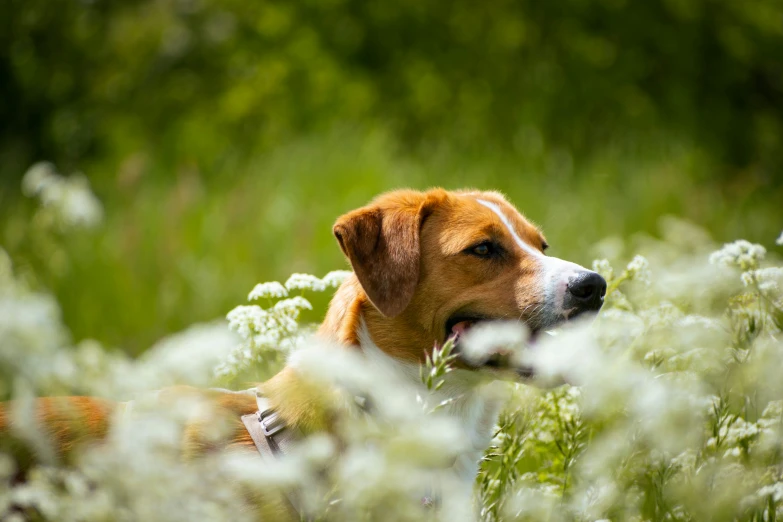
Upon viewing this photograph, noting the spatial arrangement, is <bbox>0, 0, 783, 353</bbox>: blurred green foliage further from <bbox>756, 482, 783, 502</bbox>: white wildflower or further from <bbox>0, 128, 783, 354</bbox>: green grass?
<bbox>756, 482, 783, 502</bbox>: white wildflower

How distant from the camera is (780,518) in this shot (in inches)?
105

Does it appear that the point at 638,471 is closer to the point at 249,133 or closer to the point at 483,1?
the point at 249,133

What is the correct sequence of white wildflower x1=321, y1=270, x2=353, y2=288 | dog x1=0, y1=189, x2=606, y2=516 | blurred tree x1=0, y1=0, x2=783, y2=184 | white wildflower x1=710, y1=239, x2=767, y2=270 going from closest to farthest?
dog x1=0, y1=189, x2=606, y2=516 < white wildflower x1=710, y1=239, x2=767, y2=270 < white wildflower x1=321, y1=270, x2=353, y2=288 < blurred tree x1=0, y1=0, x2=783, y2=184

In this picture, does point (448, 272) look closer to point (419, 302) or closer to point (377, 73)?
point (419, 302)

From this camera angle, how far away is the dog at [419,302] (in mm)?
2955

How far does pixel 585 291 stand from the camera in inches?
128

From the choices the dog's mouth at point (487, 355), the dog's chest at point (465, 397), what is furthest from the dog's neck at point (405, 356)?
the dog's mouth at point (487, 355)

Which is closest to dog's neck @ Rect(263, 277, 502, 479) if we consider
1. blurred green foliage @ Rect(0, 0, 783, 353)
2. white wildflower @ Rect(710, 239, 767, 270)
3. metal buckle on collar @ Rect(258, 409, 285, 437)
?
metal buckle on collar @ Rect(258, 409, 285, 437)

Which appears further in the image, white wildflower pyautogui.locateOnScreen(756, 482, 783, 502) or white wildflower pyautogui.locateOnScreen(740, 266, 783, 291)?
white wildflower pyautogui.locateOnScreen(740, 266, 783, 291)

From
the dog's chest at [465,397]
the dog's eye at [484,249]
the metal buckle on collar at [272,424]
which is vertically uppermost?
the dog's eye at [484,249]

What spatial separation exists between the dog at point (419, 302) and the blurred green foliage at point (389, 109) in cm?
437

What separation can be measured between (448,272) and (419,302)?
0.18m

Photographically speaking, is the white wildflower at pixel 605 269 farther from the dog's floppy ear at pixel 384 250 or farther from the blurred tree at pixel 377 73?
the blurred tree at pixel 377 73

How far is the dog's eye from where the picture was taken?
138 inches
